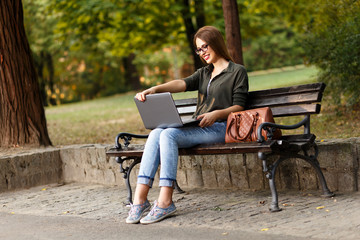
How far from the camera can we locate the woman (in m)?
5.15

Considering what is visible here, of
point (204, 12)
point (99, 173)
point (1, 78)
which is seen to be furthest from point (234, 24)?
point (204, 12)

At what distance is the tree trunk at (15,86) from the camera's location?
8.52 meters

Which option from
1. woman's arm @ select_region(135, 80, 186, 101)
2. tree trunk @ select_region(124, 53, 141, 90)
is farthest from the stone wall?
tree trunk @ select_region(124, 53, 141, 90)

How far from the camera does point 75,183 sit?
8.10 meters

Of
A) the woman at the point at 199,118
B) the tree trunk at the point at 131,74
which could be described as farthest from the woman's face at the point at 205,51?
→ the tree trunk at the point at 131,74

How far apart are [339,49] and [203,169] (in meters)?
4.40

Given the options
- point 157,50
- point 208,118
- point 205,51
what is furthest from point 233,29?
point 157,50

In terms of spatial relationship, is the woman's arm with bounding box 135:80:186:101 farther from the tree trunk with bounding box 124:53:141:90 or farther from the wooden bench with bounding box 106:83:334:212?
the tree trunk with bounding box 124:53:141:90

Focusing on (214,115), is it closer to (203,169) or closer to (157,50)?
(203,169)

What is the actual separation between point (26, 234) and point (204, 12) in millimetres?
14102

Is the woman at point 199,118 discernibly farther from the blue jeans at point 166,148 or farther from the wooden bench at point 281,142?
the wooden bench at point 281,142

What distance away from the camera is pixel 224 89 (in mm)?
5684

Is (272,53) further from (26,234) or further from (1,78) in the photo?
(26,234)

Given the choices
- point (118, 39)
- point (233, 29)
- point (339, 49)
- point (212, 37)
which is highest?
point (118, 39)
